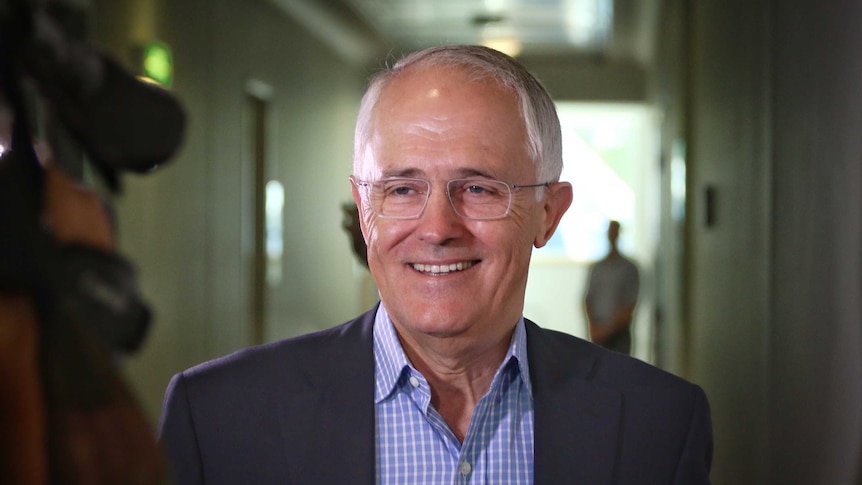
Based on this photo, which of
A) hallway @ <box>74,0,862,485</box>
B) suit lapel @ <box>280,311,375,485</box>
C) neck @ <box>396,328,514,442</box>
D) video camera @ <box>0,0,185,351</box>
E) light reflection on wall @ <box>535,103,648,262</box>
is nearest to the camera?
video camera @ <box>0,0,185,351</box>

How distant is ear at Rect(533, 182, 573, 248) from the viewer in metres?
1.23

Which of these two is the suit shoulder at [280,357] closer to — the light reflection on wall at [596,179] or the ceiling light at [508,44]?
the light reflection on wall at [596,179]

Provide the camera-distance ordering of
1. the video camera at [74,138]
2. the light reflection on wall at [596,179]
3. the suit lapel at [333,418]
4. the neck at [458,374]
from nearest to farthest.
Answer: the video camera at [74,138], the suit lapel at [333,418], the neck at [458,374], the light reflection on wall at [596,179]

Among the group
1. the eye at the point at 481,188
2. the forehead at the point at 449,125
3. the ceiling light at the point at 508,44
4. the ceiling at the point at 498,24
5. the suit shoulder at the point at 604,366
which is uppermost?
the ceiling at the point at 498,24

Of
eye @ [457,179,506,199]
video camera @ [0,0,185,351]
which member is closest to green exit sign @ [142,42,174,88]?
eye @ [457,179,506,199]

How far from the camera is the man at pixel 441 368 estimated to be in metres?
1.07

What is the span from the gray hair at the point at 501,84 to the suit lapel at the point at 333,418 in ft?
0.83

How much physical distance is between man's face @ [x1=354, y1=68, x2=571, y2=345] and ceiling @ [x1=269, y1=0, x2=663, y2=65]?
0.84 meters

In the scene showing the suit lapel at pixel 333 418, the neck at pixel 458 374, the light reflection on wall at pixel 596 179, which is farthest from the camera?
the light reflection on wall at pixel 596 179

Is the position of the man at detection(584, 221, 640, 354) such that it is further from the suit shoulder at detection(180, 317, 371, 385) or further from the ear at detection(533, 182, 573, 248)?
the suit shoulder at detection(180, 317, 371, 385)

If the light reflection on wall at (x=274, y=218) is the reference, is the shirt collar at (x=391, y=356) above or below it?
below

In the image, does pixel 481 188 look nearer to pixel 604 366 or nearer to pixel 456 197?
pixel 456 197

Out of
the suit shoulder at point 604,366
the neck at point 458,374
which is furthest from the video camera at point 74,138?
the suit shoulder at point 604,366

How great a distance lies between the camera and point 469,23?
1.97 metres
